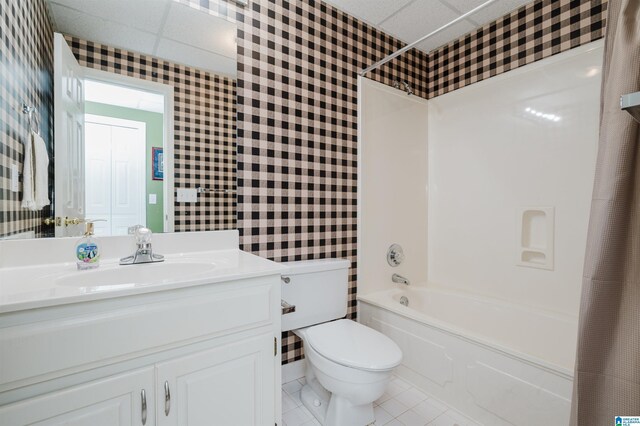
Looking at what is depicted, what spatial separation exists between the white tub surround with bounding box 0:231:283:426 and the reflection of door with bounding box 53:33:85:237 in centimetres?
14

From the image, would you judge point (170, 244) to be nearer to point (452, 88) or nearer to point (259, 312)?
point (259, 312)

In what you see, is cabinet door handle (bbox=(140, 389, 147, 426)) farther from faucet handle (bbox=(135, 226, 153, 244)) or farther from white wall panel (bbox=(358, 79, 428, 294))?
white wall panel (bbox=(358, 79, 428, 294))

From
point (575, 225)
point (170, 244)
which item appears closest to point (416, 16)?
point (575, 225)

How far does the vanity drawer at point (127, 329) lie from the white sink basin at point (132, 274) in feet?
0.34

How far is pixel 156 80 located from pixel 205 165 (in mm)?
433

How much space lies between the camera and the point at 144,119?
1321 millimetres

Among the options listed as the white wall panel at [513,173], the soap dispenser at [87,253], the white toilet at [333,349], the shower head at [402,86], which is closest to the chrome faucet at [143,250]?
the soap dispenser at [87,253]

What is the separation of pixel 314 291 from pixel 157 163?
1035 mm

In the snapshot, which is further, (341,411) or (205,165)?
(205,165)

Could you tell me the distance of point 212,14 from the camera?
4.98 ft

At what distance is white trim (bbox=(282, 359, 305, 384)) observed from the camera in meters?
1.79

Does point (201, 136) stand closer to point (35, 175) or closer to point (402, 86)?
point (35, 175)

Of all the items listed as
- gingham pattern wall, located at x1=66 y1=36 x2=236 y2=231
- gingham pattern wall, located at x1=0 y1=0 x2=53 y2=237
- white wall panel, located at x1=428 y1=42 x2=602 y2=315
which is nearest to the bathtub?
white wall panel, located at x1=428 y1=42 x2=602 y2=315

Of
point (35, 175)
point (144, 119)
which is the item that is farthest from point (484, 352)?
point (35, 175)
